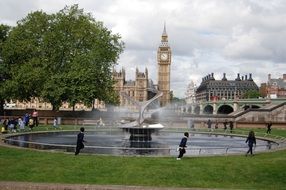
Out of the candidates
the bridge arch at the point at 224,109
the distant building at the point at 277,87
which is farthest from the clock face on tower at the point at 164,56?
the bridge arch at the point at 224,109

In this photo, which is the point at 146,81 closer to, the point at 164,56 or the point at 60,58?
the point at 164,56

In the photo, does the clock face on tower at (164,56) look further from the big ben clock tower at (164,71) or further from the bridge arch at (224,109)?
the bridge arch at (224,109)

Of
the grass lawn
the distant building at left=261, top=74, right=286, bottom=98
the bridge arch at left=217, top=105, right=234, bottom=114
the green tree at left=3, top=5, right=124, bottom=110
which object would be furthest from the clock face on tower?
the grass lawn

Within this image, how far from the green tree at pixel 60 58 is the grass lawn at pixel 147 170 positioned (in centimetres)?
3471

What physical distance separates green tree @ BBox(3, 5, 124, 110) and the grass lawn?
114ft

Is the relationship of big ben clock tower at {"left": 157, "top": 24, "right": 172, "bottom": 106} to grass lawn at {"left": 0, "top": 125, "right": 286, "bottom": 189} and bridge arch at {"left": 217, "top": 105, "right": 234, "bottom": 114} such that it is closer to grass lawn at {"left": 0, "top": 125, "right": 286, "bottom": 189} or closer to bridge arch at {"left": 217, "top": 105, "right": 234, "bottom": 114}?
bridge arch at {"left": 217, "top": 105, "right": 234, "bottom": 114}

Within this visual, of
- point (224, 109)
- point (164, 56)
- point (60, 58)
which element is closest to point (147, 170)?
point (60, 58)

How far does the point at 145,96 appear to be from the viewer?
631 ft

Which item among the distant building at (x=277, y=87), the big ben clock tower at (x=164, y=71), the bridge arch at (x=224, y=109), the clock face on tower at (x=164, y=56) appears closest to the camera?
the bridge arch at (x=224, y=109)

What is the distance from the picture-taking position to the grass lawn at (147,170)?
676 inches

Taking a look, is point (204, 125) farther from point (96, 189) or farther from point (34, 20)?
point (96, 189)

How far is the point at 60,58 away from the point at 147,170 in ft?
149

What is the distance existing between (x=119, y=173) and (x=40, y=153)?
6.82 m

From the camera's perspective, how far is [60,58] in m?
62.2
